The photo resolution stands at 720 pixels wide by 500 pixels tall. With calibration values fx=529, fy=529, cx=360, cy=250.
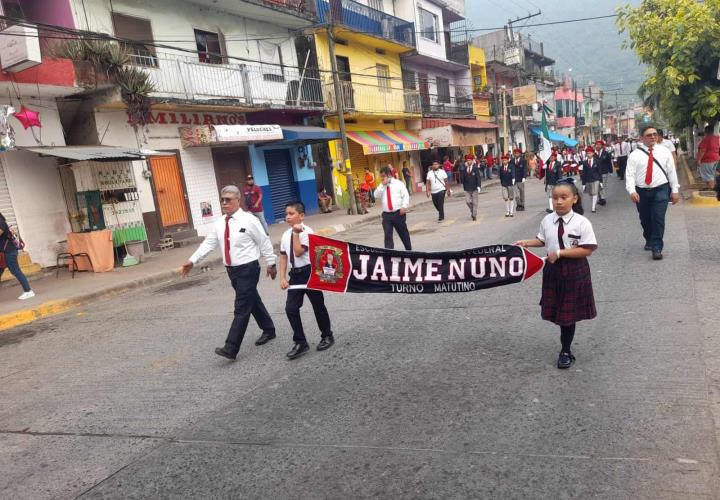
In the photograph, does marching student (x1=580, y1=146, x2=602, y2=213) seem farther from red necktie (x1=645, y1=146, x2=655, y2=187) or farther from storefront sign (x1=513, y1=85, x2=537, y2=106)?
storefront sign (x1=513, y1=85, x2=537, y2=106)

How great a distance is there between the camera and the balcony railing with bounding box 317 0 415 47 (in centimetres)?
2195

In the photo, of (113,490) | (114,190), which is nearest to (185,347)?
(113,490)

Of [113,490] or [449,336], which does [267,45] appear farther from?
[113,490]

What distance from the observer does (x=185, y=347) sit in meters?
5.96

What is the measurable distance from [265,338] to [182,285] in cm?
511

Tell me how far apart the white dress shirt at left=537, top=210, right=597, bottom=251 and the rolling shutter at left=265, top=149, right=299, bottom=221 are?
16.3m

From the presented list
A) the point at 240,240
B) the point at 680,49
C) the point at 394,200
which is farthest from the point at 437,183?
the point at 240,240

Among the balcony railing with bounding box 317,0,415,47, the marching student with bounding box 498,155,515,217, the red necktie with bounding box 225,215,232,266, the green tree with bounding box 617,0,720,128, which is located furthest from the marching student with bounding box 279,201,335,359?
the balcony railing with bounding box 317,0,415,47

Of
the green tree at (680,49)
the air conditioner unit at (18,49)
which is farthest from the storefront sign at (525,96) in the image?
the air conditioner unit at (18,49)

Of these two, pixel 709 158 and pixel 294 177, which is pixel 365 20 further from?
pixel 709 158

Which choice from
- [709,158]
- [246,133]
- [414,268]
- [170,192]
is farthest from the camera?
[246,133]

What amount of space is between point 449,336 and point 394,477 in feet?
8.12

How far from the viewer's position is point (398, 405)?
12.7 ft

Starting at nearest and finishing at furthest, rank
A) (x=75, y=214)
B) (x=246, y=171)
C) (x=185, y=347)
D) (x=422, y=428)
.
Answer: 1. (x=422, y=428)
2. (x=185, y=347)
3. (x=75, y=214)
4. (x=246, y=171)
